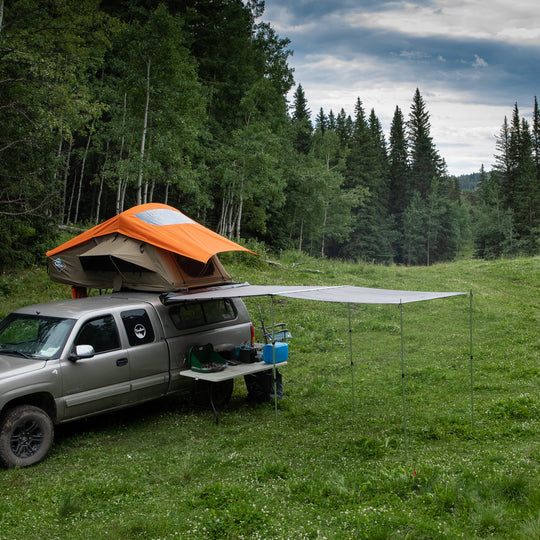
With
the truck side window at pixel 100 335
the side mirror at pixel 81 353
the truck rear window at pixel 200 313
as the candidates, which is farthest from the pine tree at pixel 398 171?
the side mirror at pixel 81 353

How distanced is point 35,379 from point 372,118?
66.7 m

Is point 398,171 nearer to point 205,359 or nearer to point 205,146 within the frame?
point 205,146

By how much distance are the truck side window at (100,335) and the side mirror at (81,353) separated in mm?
208

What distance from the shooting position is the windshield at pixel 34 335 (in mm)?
6625

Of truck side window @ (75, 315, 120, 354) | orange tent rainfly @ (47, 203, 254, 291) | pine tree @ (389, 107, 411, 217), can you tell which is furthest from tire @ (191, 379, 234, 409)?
pine tree @ (389, 107, 411, 217)

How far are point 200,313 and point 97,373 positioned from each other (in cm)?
225

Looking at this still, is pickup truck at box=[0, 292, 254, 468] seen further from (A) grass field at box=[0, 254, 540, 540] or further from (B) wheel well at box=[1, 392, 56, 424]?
(A) grass field at box=[0, 254, 540, 540]

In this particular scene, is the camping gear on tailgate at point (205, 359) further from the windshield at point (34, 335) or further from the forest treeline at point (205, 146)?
the forest treeline at point (205, 146)

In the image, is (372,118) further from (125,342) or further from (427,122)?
(125,342)

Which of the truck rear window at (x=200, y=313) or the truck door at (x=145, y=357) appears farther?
the truck rear window at (x=200, y=313)

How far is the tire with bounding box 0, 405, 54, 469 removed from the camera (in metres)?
5.84

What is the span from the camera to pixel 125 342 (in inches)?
289

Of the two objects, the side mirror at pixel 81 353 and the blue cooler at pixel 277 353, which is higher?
the side mirror at pixel 81 353

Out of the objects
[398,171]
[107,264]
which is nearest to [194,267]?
[107,264]
